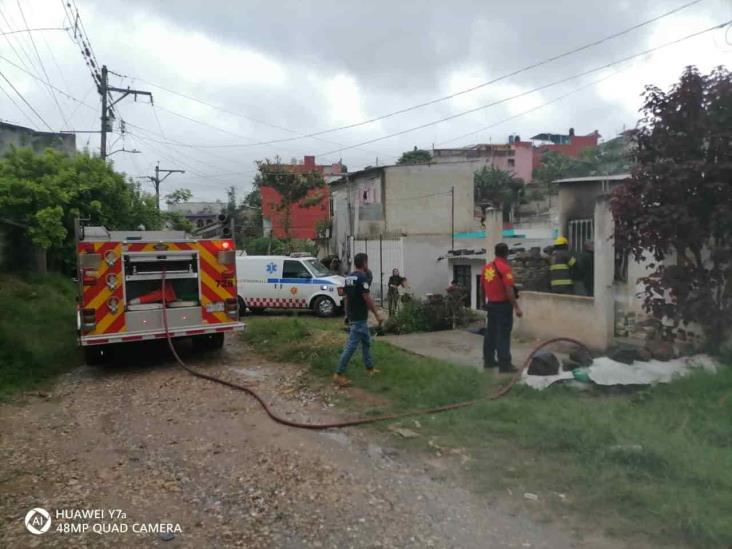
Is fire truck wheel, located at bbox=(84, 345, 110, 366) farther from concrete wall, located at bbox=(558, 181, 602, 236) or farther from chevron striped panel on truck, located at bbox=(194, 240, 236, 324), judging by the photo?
concrete wall, located at bbox=(558, 181, 602, 236)

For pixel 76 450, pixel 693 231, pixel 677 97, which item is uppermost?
pixel 677 97

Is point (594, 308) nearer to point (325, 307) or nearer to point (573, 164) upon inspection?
point (325, 307)

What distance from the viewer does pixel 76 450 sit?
5.90 metres

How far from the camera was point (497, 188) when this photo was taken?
131 feet

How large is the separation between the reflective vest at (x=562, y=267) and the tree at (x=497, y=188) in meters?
28.7

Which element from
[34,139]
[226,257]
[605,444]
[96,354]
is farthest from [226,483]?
[34,139]

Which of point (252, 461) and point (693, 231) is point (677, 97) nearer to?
point (693, 231)

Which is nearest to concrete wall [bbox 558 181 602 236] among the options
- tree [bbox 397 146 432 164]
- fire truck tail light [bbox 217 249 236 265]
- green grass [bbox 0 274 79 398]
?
fire truck tail light [bbox 217 249 236 265]

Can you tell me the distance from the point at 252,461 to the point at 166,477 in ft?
2.34

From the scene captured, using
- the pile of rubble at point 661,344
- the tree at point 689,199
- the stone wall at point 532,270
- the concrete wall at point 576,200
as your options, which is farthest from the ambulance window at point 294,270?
the tree at point 689,199

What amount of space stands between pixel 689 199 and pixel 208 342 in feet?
26.4

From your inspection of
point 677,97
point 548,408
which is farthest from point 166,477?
point 677,97

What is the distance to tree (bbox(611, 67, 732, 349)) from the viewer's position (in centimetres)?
748

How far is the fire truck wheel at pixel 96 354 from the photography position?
1011 cm
